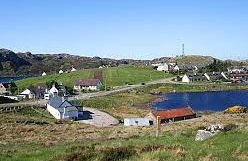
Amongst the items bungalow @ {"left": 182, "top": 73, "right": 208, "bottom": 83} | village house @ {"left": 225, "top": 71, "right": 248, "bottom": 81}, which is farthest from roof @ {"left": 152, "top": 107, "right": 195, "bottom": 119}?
village house @ {"left": 225, "top": 71, "right": 248, "bottom": 81}

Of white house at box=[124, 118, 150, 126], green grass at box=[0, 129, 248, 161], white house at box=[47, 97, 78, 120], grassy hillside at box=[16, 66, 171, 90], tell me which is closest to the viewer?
green grass at box=[0, 129, 248, 161]

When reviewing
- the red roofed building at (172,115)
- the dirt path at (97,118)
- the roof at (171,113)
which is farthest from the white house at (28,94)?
the red roofed building at (172,115)

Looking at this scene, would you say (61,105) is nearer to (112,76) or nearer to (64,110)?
(64,110)

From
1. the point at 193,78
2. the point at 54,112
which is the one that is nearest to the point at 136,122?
the point at 54,112

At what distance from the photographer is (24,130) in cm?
5803

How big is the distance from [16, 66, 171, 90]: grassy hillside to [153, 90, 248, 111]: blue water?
3232 cm

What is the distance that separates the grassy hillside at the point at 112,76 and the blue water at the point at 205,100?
3232 centimetres

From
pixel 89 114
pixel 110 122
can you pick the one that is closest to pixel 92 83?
pixel 89 114

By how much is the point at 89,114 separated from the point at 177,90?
217 ft

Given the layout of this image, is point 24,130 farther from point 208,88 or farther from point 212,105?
point 208,88

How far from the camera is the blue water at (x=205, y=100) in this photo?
4134 inches

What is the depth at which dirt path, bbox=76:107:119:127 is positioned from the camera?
233 ft

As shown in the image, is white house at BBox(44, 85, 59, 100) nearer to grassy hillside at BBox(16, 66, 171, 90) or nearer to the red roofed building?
grassy hillside at BBox(16, 66, 171, 90)

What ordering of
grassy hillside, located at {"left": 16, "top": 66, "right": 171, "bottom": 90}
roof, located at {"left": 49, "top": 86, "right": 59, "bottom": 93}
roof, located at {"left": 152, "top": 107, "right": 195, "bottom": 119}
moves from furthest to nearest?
grassy hillside, located at {"left": 16, "top": 66, "right": 171, "bottom": 90}, roof, located at {"left": 49, "top": 86, "right": 59, "bottom": 93}, roof, located at {"left": 152, "top": 107, "right": 195, "bottom": 119}
